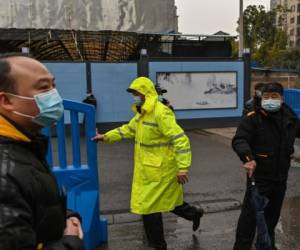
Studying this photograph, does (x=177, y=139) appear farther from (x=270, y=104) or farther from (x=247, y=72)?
(x=247, y=72)

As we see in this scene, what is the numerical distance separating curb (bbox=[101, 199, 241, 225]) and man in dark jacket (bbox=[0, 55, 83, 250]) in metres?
3.97

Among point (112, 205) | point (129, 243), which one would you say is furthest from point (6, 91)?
point (112, 205)

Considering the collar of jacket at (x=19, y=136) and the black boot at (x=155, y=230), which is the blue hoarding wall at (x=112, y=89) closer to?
the black boot at (x=155, y=230)

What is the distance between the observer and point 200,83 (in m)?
16.4

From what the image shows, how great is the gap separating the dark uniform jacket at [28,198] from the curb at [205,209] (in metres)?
4.04

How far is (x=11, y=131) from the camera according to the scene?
1628mm

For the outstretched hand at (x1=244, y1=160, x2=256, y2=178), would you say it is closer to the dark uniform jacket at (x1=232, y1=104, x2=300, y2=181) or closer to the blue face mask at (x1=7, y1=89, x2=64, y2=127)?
the dark uniform jacket at (x1=232, y1=104, x2=300, y2=181)

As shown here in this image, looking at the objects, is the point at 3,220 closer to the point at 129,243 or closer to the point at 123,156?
the point at 129,243

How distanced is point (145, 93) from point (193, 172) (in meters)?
4.42

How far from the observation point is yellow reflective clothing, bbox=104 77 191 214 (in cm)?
432

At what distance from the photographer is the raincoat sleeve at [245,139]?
12.7ft

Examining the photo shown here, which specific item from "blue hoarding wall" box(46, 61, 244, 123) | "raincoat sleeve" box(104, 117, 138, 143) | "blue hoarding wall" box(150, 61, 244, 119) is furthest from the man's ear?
"blue hoarding wall" box(150, 61, 244, 119)

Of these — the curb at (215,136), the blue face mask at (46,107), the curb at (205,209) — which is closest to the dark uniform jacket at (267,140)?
the curb at (205,209)

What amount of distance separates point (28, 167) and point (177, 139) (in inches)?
109
